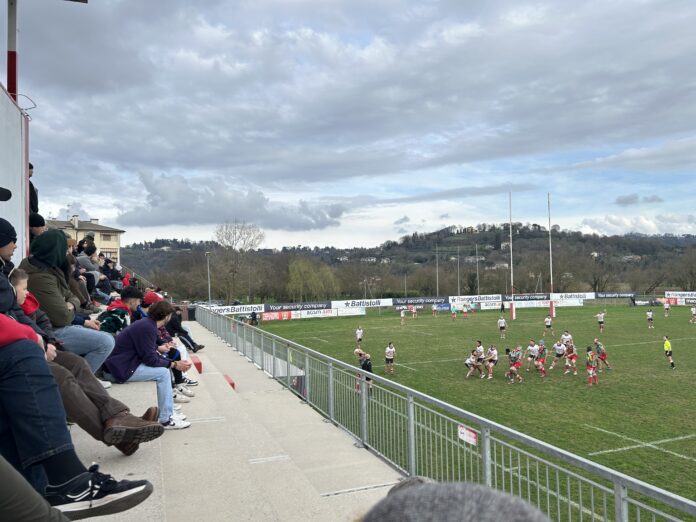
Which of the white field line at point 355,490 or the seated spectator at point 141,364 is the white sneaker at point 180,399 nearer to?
the seated spectator at point 141,364

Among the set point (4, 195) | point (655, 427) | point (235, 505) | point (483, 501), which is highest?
point (4, 195)

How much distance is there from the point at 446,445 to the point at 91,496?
3564mm

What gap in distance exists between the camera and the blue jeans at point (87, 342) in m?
4.96

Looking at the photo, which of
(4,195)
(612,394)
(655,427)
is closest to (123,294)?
(4,195)

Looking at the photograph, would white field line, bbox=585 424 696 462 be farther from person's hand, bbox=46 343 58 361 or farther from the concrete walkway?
person's hand, bbox=46 343 58 361

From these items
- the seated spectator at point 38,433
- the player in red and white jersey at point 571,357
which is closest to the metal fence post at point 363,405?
the seated spectator at point 38,433

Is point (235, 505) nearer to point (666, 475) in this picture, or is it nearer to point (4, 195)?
point (4, 195)

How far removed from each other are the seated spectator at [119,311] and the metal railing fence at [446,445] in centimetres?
292

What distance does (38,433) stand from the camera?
264 cm

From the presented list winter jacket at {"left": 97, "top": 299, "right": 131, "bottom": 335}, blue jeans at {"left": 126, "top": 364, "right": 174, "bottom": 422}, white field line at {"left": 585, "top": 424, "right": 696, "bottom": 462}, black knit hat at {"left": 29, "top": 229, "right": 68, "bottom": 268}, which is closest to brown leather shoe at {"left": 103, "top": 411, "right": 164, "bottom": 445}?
black knit hat at {"left": 29, "top": 229, "right": 68, "bottom": 268}

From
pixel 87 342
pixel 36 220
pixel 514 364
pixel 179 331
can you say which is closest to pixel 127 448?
pixel 87 342

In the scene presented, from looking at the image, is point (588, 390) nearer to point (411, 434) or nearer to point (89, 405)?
point (411, 434)

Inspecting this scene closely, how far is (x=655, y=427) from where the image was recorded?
1422 cm

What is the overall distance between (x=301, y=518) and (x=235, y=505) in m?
0.50
